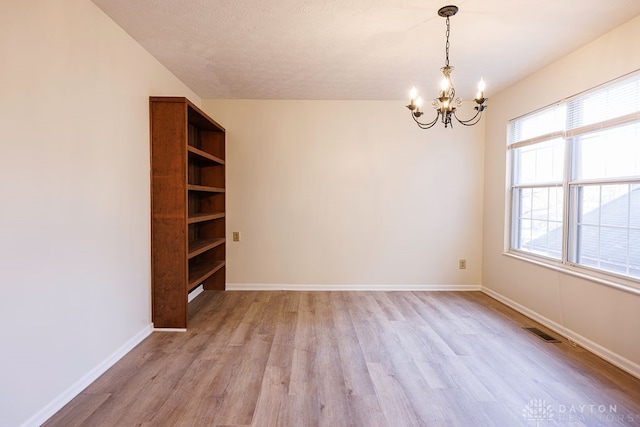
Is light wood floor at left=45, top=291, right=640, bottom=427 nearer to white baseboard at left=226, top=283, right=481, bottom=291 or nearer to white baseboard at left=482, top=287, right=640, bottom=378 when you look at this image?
white baseboard at left=482, top=287, right=640, bottom=378

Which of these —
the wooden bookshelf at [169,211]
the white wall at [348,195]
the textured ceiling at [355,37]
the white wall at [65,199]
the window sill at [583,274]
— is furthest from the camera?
the white wall at [348,195]

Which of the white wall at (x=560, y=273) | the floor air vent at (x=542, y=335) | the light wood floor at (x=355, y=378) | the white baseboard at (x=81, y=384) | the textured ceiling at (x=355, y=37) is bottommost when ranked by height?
the light wood floor at (x=355, y=378)

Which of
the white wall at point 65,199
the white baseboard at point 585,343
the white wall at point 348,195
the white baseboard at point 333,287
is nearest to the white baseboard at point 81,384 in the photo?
the white wall at point 65,199

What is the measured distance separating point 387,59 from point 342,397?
292cm

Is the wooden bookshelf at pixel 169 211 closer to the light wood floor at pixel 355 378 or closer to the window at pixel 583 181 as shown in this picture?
the light wood floor at pixel 355 378

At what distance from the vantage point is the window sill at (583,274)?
7.69 feet

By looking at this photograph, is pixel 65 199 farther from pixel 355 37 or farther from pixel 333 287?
pixel 333 287

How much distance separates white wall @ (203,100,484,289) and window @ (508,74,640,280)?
0.83 metres

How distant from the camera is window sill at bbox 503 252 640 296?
92.3 inches

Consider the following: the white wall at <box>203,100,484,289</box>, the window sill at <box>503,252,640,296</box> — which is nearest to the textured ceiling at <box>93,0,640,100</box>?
the white wall at <box>203,100,484,289</box>

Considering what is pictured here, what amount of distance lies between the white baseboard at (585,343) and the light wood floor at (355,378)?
0.25 ft

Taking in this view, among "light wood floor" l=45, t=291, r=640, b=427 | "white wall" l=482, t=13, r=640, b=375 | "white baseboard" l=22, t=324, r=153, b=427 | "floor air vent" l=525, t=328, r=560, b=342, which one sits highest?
"white wall" l=482, t=13, r=640, b=375

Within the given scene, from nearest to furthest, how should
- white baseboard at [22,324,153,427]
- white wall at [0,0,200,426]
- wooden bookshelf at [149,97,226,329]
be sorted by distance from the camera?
white wall at [0,0,200,426]
white baseboard at [22,324,153,427]
wooden bookshelf at [149,97,226,329]

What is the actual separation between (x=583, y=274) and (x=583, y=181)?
32.5 inches
